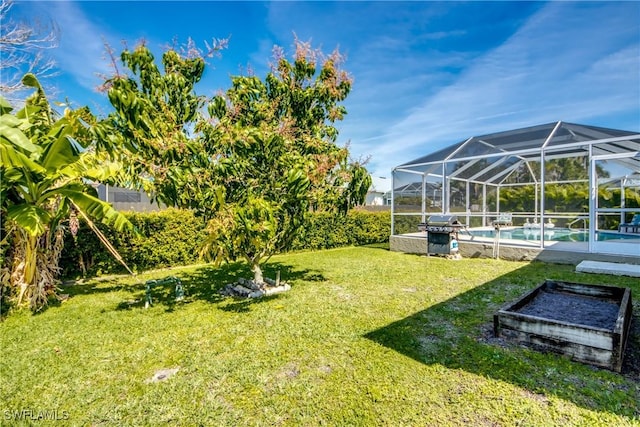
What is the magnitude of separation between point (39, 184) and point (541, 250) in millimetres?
12824

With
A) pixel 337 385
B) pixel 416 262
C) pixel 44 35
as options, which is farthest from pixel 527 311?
pixel 44 35

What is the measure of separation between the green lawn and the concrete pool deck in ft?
8.01

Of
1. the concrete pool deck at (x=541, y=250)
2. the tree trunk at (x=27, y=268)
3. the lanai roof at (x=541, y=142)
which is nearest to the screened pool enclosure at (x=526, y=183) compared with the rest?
the lanai roof at (x=541, y=142)

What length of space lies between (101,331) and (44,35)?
38.9 feet

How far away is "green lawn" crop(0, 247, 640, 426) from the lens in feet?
9.23

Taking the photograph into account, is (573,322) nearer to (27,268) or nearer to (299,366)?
(299,366)

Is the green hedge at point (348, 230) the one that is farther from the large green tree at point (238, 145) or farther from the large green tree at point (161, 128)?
the large green tree at point (161, 128)

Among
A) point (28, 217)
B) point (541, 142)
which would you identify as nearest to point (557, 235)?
point (541, 142)

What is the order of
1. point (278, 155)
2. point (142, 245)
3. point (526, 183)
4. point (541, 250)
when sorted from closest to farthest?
point (278, 155)
point (142, 245)
point (541, 250)
point (526, 183)

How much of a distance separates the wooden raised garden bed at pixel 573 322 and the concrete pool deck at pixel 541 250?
15.2ft

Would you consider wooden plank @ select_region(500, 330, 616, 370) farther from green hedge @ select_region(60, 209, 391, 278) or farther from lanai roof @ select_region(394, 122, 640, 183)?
lanai roof @ select_region(394, 122, 640, 183)

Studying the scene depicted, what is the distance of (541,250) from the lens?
9812 mm

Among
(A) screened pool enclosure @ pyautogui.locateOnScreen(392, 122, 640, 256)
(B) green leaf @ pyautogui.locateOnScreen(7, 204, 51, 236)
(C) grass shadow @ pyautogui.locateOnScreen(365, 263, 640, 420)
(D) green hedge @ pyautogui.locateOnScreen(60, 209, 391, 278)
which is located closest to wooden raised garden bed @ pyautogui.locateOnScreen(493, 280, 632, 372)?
(C) grass shadow @ pyautogui.locateOnScreen(365, 263, 640, 420)

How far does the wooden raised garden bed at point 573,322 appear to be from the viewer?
3473 mm
